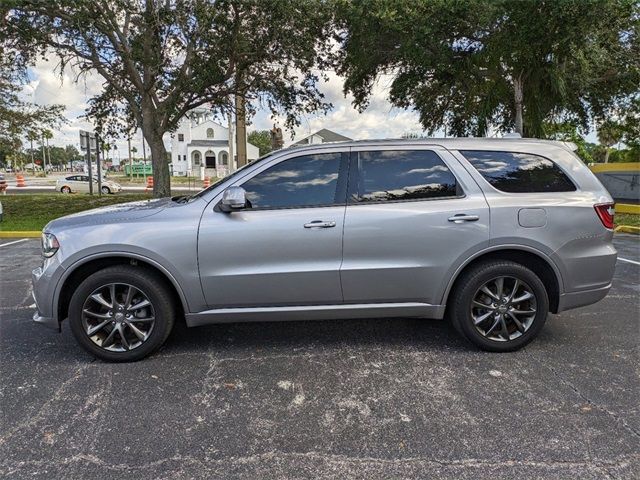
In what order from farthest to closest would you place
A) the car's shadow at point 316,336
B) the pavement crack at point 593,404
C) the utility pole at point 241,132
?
the utility pole at point 241,132
the car's shadow at point 316,336
the pavement crack at point 593,404

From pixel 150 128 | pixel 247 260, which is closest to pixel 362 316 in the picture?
pixel 247 260

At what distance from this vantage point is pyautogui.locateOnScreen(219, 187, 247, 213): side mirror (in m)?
3.54

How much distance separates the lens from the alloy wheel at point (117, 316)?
12.0ft

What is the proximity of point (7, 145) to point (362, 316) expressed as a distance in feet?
69.8

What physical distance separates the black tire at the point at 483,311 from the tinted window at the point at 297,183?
134 cm

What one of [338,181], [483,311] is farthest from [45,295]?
[483,311]


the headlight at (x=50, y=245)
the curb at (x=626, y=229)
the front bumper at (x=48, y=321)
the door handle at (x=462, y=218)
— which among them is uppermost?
the door handle at (x=462, y=218)

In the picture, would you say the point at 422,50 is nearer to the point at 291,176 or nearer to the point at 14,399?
the point at 291,176

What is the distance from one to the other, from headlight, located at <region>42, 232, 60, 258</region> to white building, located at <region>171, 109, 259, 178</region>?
54495 millimetres

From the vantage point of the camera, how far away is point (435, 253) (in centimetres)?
375

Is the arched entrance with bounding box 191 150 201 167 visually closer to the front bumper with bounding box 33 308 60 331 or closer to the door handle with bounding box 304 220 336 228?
the front bumper with bounding box 33 308 60 331

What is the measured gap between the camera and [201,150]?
2490 inches

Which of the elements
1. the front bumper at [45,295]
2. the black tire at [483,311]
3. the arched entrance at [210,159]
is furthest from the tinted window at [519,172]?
the arched entrance at [210,159]

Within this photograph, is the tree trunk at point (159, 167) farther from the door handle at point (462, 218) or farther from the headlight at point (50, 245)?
the door handle at point (462, 218)
